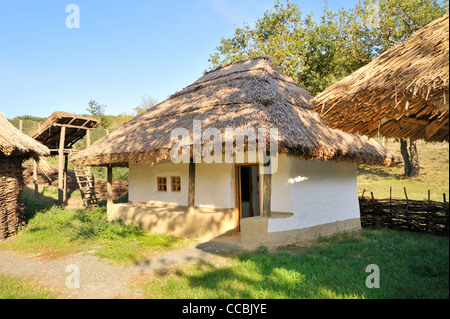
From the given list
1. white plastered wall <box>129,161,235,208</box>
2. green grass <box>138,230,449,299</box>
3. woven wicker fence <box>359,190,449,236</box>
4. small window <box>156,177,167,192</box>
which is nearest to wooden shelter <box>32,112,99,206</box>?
white plastered wall <box>129,161,235,208</box>

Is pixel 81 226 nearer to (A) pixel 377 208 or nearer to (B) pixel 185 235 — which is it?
(B) pixel 185 235

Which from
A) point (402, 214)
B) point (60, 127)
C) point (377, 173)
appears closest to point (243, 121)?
point (402, 214)

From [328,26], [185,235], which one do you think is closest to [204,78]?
[185,235]

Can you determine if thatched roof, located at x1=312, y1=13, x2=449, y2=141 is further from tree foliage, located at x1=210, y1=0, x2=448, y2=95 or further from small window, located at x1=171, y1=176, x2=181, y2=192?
tree foliage, located at x1=210, y1=0, x2=448, y2=95

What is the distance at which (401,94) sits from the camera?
122 inches

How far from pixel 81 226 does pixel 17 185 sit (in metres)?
2.02

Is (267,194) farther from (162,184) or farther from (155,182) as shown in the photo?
(155,182)

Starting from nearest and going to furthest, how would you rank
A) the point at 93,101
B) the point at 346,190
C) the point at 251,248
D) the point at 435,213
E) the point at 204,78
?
the point at 251,248 → the point at 435,213 → the point at 346,190 → the point at 204,78 → the point at 93,101

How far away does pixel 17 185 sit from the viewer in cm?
786

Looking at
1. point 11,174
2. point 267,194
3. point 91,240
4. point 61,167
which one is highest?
point 61,167

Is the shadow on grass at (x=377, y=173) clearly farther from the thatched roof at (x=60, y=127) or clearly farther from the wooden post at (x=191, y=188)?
the thatched roof at (x=60, y=127)

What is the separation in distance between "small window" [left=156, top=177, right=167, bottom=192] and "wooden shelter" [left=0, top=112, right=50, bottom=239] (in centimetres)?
348

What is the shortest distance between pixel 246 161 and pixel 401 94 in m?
4.82

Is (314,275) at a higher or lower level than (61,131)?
lower
